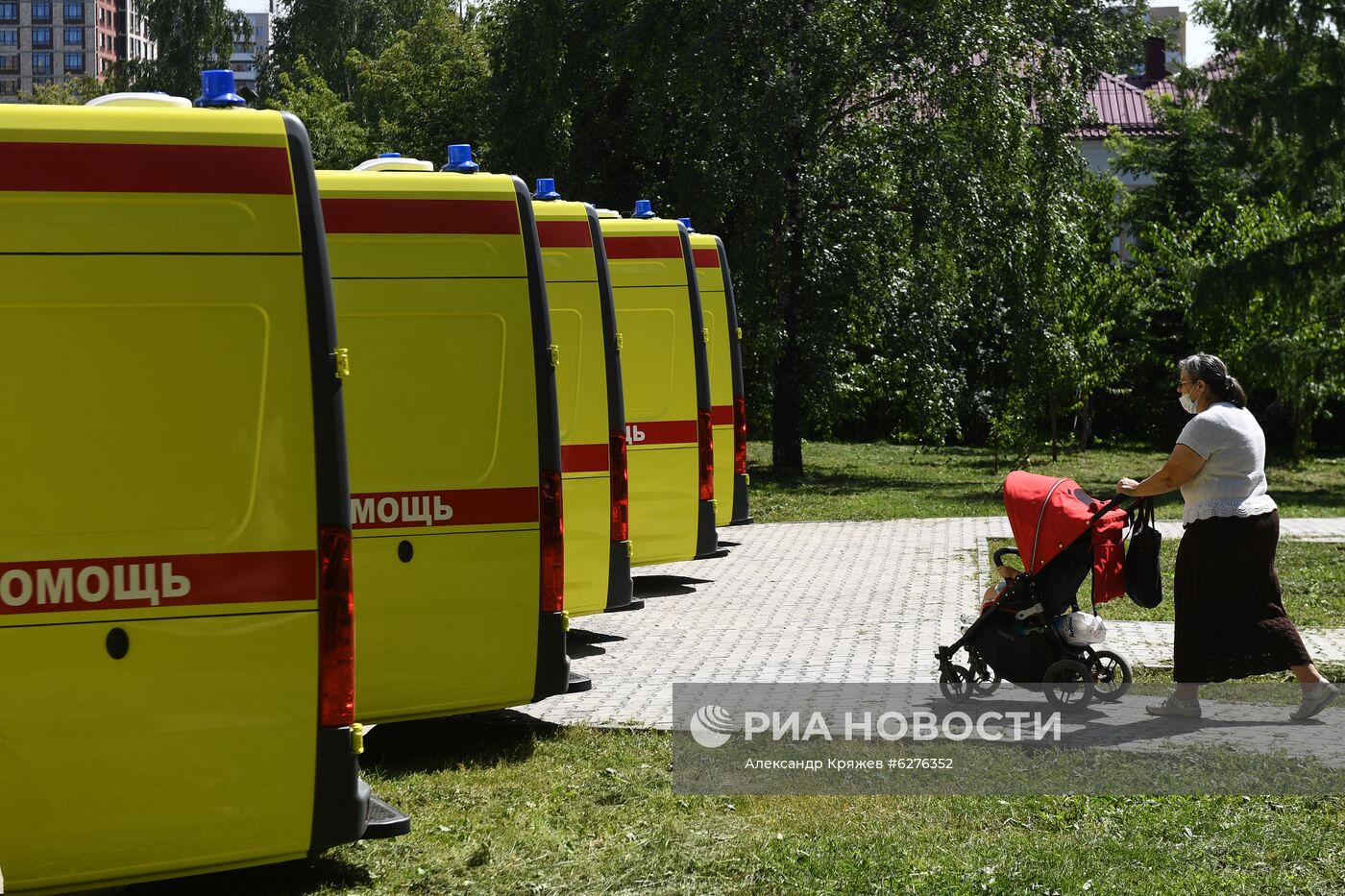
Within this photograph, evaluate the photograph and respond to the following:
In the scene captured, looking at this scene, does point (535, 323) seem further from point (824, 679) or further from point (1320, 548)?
point (1320, 548)

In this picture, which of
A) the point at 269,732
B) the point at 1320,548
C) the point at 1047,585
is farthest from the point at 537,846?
A: the point at 1320,548

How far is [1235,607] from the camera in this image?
7.73 m

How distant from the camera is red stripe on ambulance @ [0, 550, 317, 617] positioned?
15.2 ft

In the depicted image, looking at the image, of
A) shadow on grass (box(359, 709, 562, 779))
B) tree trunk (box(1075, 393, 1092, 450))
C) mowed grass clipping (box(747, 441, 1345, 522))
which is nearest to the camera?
shadow on grass (box(359, 709, 562, 779))

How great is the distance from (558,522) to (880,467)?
69.3ft

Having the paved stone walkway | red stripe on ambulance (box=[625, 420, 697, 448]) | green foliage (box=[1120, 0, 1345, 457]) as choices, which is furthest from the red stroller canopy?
green foliage (box=[1120, 0, 1345, 457])

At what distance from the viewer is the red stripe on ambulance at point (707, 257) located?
45.5ft

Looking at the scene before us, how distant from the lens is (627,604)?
941 centimetres

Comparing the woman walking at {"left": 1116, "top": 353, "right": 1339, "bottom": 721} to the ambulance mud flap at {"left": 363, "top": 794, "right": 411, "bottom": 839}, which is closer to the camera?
the ambulance mud flap at {"left": 363, "top": 794, "right": 411, "bottom": 839}

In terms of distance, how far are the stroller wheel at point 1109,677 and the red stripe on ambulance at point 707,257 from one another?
6.40 metres

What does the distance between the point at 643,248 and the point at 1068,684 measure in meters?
5.26

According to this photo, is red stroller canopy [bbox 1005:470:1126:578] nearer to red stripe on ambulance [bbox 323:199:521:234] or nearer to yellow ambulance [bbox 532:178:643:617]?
yellow ambulance [bbox 532:178:643:617]

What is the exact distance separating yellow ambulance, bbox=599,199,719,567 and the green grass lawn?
430 centimetres

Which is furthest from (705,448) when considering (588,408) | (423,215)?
(423,215)
